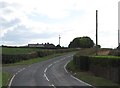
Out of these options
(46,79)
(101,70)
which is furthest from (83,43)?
(46,79)

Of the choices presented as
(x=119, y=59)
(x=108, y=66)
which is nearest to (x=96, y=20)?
(x=108, y=66)

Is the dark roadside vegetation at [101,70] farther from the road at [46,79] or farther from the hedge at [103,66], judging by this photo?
the road at [46,79]


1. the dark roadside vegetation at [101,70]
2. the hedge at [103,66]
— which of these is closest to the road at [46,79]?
the dark roadside vegetation at [101,70]

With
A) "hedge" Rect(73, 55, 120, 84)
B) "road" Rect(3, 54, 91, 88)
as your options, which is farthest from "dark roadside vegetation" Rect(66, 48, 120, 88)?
"road" Rect(3, 54, 91, 88)

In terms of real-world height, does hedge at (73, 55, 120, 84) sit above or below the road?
above

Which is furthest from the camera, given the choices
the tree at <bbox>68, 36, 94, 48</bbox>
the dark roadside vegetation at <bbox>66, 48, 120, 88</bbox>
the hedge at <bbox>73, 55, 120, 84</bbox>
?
the tree at <bbox>68, 36, 94, 48</bbox>

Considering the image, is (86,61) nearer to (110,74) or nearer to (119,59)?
(110,74)

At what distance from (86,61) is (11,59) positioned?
98.0 ft

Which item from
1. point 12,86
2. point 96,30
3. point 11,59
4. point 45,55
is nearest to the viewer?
point 12,86

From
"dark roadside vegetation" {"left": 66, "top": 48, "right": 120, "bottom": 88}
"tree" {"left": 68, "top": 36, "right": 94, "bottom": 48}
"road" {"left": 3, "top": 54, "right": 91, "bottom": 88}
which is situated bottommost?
"road" {"left": 3, "top": 54, "right": 91, "bottom": 88}

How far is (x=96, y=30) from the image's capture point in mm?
64562

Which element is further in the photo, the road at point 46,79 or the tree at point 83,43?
the tree at point 83,43

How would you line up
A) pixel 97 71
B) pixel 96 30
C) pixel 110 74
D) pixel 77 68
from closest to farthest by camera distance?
pixel 110 74
pixel 97 71
pixel 77 68
pixel 96 30

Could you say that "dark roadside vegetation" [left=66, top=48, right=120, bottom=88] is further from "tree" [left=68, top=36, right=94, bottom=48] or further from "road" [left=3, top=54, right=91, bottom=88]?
"tree" [left=68, top=36, right=94, bottom=48]
